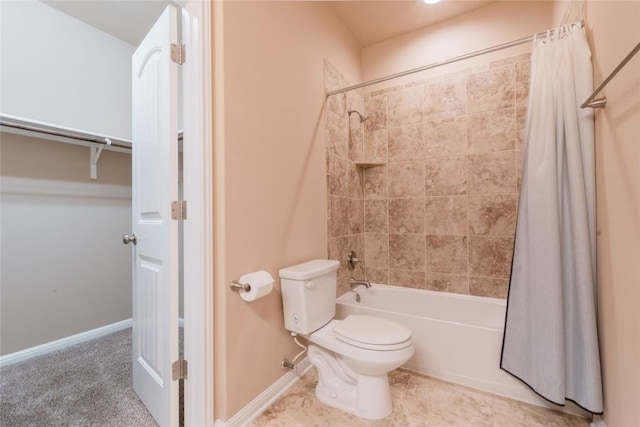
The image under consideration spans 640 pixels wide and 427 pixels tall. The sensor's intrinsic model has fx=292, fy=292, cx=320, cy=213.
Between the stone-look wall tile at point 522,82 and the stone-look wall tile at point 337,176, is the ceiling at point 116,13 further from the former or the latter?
the stone-look wall tile at point 522,82

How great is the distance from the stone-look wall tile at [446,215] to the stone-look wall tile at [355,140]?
2.33ft

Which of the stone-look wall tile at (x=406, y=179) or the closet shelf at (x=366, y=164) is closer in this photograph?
the stone-look wall tile at (x=406, y=179)

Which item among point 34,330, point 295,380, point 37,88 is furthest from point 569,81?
point 34,330

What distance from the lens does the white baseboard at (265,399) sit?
136cm

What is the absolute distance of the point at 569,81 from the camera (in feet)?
4.47

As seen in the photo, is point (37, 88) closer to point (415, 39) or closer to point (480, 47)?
point (415, 39)

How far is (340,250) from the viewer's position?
2314 millimetres

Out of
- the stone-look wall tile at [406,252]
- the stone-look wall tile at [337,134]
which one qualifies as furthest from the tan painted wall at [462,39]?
the stone-look wall tile at [406,252]

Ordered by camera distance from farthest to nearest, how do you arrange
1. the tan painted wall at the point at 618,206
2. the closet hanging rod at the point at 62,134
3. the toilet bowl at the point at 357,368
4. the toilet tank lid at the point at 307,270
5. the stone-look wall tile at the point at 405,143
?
the stone-look wall tile at the point at 405,143 < the closet hanging rod at the point at 62,134 < the toilet tank lid at the point at 307,270 < the toilet bowl at the point at 357,368 < the tan painted wall at the point at 618,206

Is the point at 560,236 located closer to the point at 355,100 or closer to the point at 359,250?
the point at 359,250

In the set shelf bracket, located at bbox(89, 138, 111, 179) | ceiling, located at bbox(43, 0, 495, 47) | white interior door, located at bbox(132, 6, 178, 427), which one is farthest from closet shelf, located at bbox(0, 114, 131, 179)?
ceiling, located at bbox(43, 0, 495, 47)

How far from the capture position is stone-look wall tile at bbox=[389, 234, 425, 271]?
96.7 inches

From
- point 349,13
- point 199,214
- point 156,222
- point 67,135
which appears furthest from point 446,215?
point 67,135

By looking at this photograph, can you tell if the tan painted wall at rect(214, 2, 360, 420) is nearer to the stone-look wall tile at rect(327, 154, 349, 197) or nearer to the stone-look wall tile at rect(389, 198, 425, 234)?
the stone-look wall tile at rect(327, 154, 349, 197)
